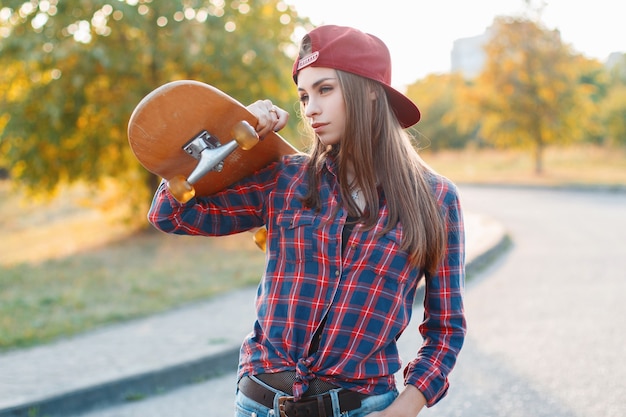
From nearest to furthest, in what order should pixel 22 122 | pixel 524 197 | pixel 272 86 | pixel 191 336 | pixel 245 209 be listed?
pixel 245 209, pixel 191 336, pixel 22 122, pixel 272 86, pixel 524 197

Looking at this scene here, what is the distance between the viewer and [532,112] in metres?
26.7

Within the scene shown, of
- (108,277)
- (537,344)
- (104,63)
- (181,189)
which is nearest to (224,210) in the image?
(181,189)

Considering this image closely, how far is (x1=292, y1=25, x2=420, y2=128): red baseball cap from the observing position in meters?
1.95

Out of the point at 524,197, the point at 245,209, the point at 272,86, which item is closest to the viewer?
the point at 245,209

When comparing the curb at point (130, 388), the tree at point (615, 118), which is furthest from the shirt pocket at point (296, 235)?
the tree at point (615, 118)

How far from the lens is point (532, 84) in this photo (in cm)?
2673

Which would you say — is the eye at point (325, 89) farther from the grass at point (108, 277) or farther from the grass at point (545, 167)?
the grass at point (545, 167)

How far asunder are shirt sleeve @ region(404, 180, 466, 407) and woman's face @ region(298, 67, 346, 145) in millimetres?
328

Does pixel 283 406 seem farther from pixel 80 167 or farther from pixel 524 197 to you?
pixel 524 197

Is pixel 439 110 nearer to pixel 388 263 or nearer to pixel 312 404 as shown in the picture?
pixel 388 263

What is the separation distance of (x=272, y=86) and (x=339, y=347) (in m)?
11.8

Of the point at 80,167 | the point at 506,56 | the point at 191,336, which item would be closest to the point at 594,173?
the point at 506,56

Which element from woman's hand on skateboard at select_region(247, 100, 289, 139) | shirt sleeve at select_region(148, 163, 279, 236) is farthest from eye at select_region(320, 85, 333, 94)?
shirt sleeve at select_region(148, 163, 279, 236)

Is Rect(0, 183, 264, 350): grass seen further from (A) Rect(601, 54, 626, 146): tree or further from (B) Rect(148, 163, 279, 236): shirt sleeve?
(A) Rect(601, 54, 626, 146): tree
